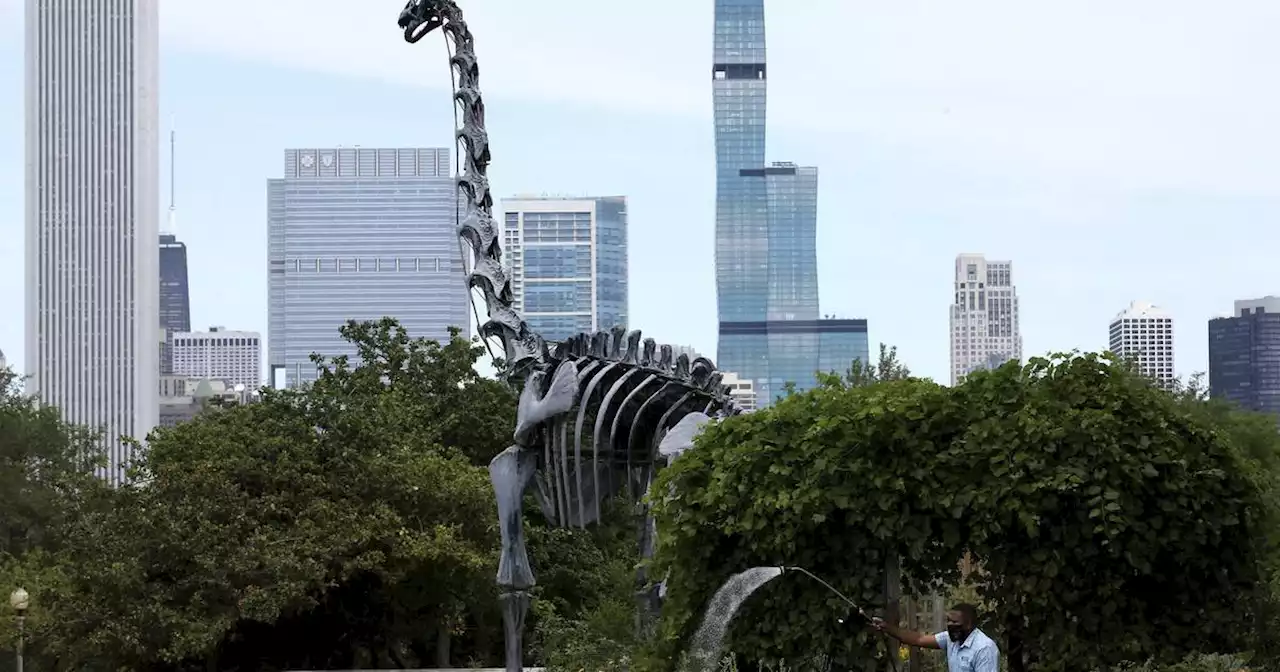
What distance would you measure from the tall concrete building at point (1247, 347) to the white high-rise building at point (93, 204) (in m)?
85.8

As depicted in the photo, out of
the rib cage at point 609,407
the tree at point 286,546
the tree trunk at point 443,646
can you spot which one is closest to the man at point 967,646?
the rib cage at point 609,407

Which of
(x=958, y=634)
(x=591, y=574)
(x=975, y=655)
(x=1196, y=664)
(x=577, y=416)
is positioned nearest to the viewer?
(x=975, y=655)

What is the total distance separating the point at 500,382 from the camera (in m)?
38.3

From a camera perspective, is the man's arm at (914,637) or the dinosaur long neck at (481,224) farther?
the dinosaur long neck at (481,224)

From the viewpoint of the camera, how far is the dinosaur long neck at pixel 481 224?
20.2 metres

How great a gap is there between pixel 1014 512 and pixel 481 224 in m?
6.65

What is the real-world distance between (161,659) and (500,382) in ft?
36.1

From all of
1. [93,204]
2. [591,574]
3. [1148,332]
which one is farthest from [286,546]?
[93,204]

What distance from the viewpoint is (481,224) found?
2081 centimetres

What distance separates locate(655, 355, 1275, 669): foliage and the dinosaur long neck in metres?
3.24

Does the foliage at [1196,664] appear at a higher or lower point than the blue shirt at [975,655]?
lower

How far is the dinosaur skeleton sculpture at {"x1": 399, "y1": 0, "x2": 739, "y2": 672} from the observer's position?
1964 cm

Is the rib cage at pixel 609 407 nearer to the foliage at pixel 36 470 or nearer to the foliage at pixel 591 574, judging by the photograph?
the foliage at pixel 591 574

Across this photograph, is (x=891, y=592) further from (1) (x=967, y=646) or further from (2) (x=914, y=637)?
(1) (x=967, y=646)
